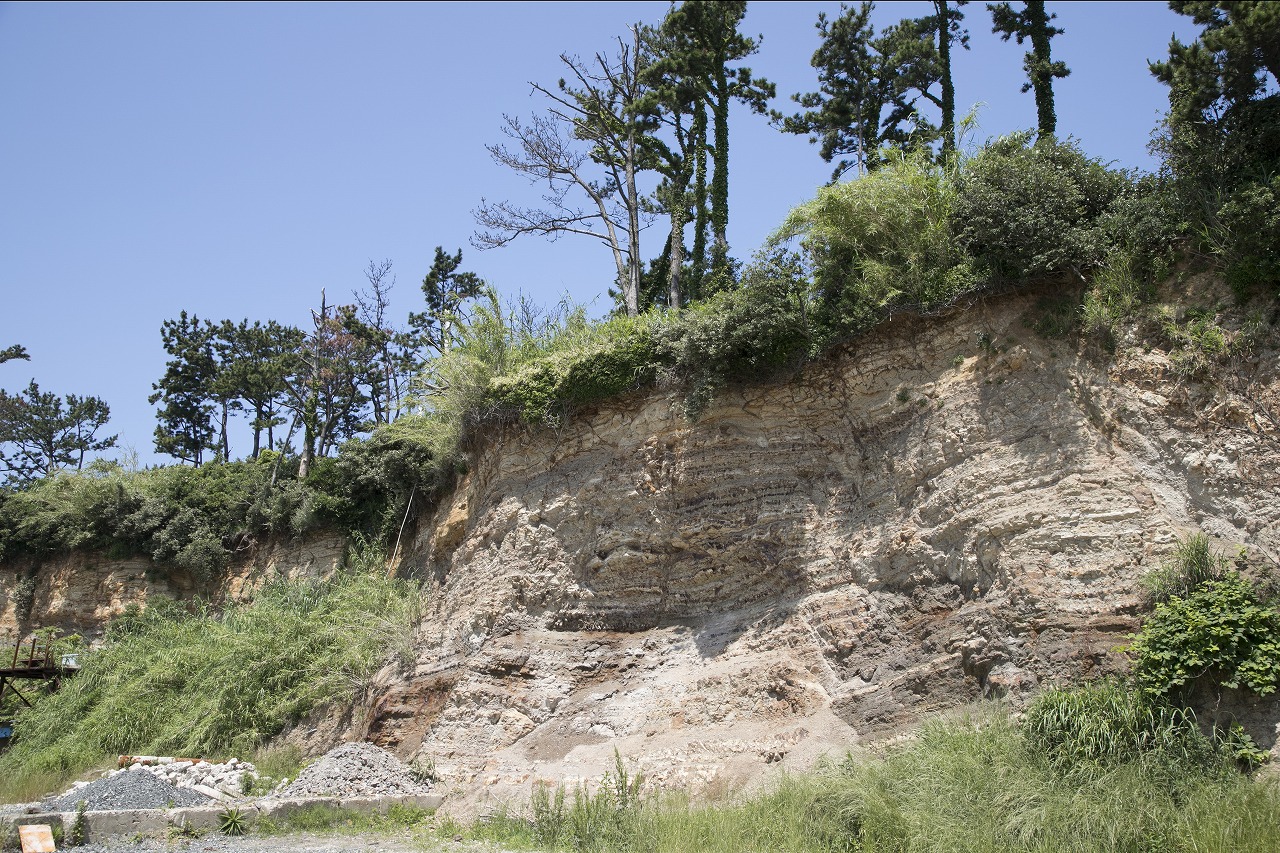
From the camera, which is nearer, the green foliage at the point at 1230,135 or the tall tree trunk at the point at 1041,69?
the green foliage at the point at 1230,135

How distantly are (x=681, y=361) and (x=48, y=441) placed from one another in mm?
39531

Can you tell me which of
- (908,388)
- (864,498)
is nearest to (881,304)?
(908,388)

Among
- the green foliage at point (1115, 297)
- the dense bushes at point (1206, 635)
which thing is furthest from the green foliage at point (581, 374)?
the dense bushes at point (1206, 635)

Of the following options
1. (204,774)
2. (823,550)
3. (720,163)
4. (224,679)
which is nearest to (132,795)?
(204,774)

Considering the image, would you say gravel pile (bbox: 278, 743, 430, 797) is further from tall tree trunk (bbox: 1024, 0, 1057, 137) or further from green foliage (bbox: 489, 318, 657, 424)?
tall tree trunk (bbox: 1024, 0, 1057, 137)

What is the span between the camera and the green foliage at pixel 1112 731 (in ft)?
28.4

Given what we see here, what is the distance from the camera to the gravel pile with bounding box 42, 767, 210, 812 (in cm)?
1238

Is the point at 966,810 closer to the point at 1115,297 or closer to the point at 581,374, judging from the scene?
the point at 1115,297

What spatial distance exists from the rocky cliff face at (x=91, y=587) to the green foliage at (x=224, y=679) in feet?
8.45

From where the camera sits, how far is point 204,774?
14.5m

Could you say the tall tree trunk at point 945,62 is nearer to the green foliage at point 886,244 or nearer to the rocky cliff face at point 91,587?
the green foliage at point 886,244

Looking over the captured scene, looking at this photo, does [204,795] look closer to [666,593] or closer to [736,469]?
[666,593]

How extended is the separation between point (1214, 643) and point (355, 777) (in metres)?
11.0

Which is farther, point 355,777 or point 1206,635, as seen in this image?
point 355,777
